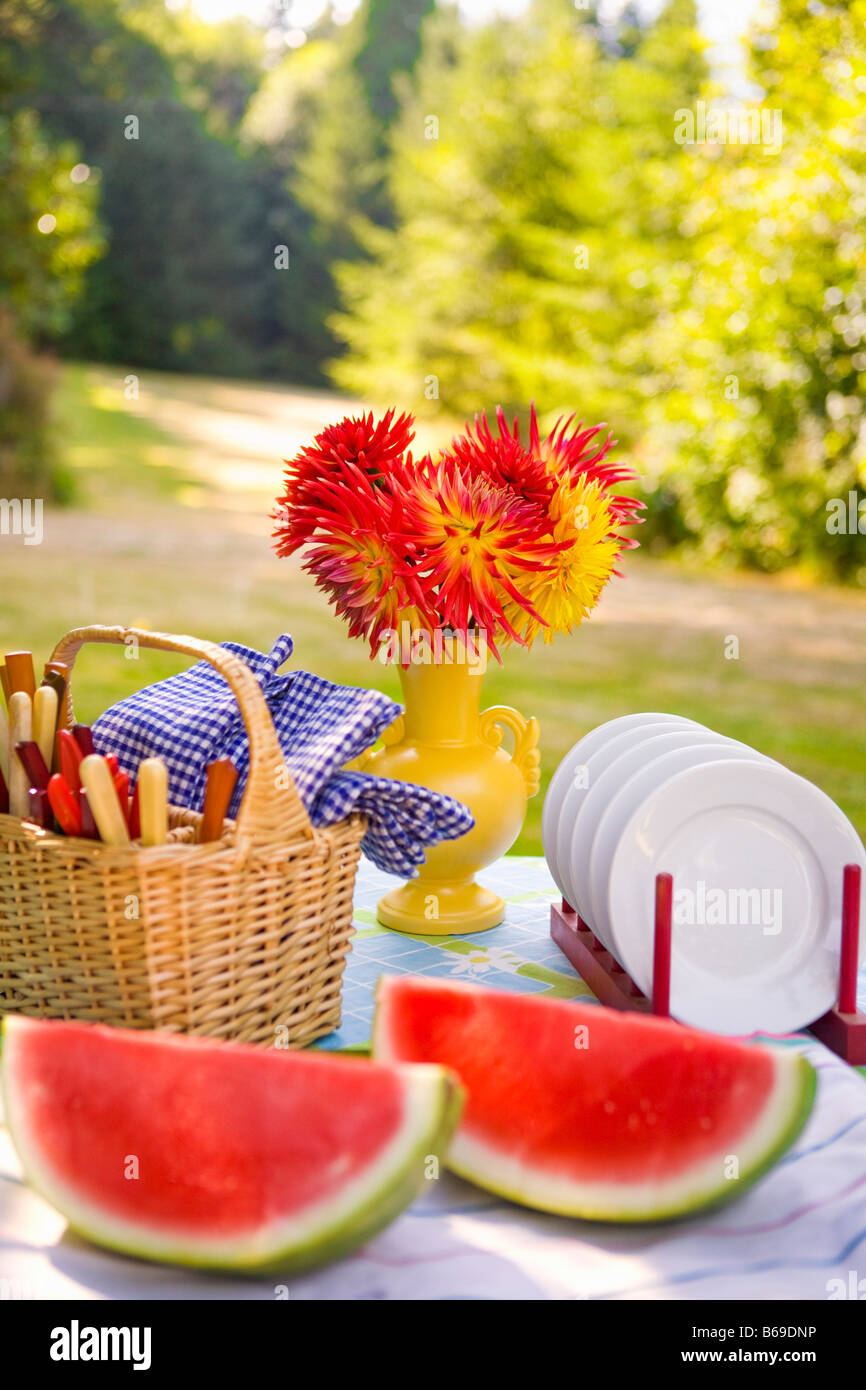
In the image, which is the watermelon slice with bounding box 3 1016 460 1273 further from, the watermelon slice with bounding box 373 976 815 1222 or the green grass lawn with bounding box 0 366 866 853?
the green grass lawn with bounding box 0 366 866 853

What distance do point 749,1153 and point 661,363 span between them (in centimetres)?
783

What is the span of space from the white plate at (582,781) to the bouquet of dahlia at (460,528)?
0.15 metres

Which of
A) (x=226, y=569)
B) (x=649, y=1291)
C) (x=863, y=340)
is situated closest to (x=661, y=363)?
(x=863, y=340)

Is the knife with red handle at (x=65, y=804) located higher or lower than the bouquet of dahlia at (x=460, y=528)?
lower

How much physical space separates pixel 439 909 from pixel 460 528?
50cm

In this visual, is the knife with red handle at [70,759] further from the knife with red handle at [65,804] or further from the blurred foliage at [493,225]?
the blurred foliage at [493,225]

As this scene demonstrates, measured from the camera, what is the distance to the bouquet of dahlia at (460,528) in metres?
1.33

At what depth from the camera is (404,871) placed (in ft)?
4.50

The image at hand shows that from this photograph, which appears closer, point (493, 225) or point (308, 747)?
point (308, 747)

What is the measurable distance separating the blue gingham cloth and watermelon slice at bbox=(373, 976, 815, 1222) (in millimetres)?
253

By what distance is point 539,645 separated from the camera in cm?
776

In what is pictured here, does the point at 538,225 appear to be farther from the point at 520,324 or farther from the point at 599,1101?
the point at 599,1101

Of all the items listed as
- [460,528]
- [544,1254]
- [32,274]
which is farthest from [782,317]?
[544,1254]

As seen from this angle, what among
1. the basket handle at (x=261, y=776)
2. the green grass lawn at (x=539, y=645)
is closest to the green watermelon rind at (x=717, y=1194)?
Result: the basket handle at (x=261, y=776)
